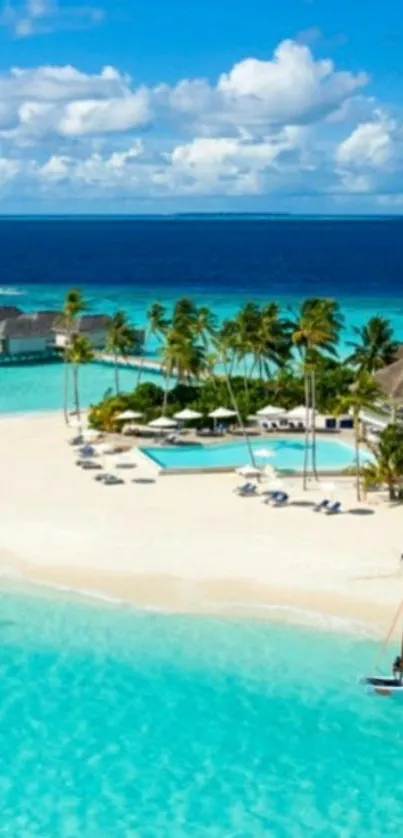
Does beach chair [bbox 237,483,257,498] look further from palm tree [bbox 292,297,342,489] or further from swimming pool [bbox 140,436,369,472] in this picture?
swimming pool [bbox 140,436,369,472]

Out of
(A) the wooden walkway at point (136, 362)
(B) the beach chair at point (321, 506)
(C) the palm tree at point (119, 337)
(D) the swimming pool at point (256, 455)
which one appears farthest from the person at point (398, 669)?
(A) the wooden walkway at point (136, 362)

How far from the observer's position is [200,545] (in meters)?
32.7

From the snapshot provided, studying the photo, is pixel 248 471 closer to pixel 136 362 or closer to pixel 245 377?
pixel 245 377

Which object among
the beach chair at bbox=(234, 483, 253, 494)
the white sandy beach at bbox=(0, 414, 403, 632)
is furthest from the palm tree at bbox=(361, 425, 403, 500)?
the beach chair at bbox=(234, 483, 253, 494)

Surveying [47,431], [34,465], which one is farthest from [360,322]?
[34,465]

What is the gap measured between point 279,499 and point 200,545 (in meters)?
5.14

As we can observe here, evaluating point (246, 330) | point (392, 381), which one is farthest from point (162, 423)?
point (392, 381)

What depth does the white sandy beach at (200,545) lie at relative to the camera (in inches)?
1139

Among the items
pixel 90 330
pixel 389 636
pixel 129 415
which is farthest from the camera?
pixel 90 330

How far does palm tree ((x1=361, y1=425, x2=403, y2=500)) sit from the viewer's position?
37250 mm

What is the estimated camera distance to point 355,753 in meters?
21.6

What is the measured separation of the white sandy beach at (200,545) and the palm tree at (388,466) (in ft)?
2.98

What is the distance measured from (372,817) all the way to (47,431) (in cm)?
3253

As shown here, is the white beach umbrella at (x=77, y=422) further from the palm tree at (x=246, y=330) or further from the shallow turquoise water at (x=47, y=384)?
the palm tree at (x=246, y=330)
